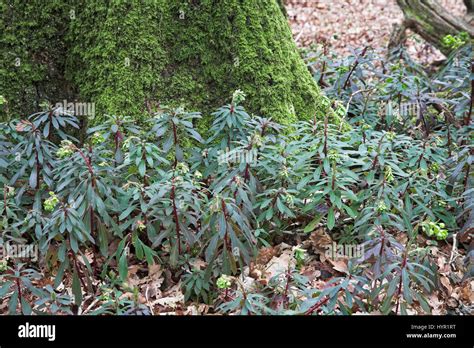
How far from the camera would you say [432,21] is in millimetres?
6746

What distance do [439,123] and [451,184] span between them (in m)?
1.18

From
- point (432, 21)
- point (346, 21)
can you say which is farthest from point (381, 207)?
point (346, 21)

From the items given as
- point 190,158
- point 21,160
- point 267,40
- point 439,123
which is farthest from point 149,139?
point 439,123

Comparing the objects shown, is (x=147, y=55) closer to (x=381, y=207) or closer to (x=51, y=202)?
(x=51, y=202)

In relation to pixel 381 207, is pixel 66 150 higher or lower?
higher

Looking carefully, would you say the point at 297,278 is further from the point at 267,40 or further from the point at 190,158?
the point at 267,40

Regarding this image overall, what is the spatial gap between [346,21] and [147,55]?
270 inches

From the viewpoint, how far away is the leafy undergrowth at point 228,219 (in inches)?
130

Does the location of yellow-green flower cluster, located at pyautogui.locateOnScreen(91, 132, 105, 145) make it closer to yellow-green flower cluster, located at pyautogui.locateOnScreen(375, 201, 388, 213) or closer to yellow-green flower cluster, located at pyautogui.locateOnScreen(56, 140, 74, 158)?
yellow-green flower cluster, located at pyautogui.locateOnScreen(56, 140, 74, 158)

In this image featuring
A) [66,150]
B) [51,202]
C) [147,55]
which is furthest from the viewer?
[147,55]

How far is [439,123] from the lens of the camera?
17.0 ft

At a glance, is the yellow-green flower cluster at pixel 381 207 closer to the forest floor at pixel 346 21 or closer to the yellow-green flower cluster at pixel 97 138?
the yellow-green flower cluster at pixel 97 138

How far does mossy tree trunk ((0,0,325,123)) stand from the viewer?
13.9 ft

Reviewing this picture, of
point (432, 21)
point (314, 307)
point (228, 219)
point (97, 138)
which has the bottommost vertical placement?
point (314, 307)
